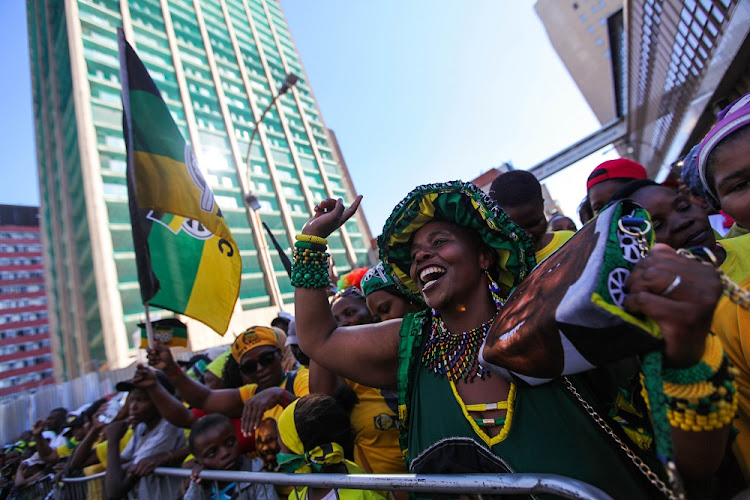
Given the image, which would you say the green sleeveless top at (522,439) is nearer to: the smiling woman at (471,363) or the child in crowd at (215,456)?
the smiling woman at (471,363)

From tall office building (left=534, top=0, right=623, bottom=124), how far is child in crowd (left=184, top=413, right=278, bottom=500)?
7274 centimetres

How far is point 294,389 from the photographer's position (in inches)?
123

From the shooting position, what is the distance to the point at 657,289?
73 centimetres

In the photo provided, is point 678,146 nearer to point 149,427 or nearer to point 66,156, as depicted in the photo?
point 149,427

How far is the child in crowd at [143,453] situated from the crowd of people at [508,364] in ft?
2.99

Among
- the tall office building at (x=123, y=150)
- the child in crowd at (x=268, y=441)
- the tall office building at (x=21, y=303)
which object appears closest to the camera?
the child in crowd at (x=268, y=441)

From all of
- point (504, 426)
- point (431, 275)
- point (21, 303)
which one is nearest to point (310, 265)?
point (431, 275)

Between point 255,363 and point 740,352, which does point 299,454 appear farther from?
point 740,352

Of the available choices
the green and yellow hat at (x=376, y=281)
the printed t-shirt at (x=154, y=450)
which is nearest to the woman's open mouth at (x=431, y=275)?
the green and yellow hat at (x=376, y=281)

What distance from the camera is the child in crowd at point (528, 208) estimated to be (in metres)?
2.83

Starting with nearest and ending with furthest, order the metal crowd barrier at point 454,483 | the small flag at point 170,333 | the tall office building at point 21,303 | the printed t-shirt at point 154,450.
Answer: the metal crowd barrier at point 454,483 → the printed t-shirt at point 154,450 → the small flag at point 170,333 → the tall office building at point 21,303

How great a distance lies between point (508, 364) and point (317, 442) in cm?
134

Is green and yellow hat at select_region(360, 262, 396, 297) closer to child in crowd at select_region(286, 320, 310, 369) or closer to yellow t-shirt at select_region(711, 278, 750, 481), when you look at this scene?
child in crowd at select_region(286, 320, 310, 369)

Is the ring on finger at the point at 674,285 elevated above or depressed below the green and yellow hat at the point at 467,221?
below
